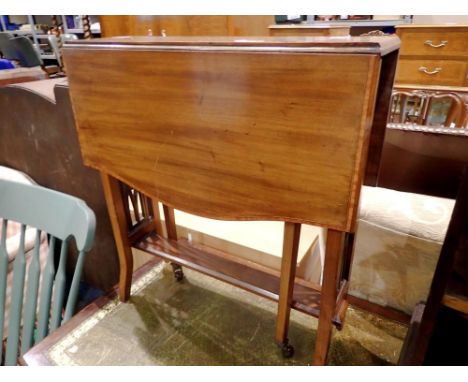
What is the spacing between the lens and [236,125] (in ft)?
2.39

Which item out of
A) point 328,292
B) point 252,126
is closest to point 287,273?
point 328,292

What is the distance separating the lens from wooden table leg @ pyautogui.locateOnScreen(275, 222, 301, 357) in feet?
2.76

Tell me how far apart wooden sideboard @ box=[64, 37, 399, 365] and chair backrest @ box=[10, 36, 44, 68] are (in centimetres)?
385

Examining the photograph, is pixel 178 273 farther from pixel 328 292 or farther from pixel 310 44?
pixel 310 44

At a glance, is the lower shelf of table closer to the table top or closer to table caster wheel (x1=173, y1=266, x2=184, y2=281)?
table caster wheel (x1=173, y1=266, x2=184, y2=281)

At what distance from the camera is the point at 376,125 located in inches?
32.6

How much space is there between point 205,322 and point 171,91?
78cm

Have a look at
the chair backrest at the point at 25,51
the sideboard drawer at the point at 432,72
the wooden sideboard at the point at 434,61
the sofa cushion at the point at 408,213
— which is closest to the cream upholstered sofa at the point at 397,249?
the sofa cushion at the point at 408,213

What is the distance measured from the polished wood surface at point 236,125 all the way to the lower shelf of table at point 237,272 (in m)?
0.28

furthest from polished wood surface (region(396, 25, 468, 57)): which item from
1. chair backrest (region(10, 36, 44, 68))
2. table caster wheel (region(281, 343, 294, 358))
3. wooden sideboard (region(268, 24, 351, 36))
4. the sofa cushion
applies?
chair backrest (region(10, 36, 44, 68))

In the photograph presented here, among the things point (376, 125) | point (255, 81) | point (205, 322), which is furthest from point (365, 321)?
point (255, 81)

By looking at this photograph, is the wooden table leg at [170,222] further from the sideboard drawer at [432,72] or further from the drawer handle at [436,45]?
the drawer handle at [436,45]

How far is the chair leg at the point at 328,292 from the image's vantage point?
0.80 meters

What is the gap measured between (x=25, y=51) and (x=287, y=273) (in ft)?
14.6
